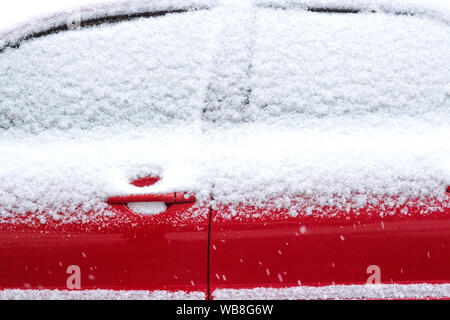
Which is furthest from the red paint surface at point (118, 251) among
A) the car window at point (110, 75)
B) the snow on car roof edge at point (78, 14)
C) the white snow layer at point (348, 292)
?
the snow on car roof edge at point (78, 14)

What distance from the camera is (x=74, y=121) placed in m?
1.58

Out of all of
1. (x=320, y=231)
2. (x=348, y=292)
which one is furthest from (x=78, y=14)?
(x=348, y=292)

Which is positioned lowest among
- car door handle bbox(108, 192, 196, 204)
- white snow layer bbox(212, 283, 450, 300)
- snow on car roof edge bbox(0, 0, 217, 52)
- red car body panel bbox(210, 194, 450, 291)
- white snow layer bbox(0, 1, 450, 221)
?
white snow layer bbox(212, 283, 450, 300)

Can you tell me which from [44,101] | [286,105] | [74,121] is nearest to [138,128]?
[74,121]

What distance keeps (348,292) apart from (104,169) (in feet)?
3.04

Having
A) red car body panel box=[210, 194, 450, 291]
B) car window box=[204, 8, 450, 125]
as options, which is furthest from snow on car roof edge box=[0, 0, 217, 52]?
red car body panel box=[210, 194, 450, 291]

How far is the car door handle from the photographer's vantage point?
141 cm

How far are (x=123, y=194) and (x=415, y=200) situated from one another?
98cm

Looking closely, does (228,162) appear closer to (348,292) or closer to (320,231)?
(320,231)

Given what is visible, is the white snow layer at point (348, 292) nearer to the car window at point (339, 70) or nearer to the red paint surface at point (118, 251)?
the red paint surface at point (118, 251)

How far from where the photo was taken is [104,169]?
1467 millimetres

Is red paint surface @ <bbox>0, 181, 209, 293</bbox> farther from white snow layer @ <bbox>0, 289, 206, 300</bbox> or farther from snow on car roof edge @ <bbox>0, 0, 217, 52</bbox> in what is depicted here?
snow on car roof edge @ <bbox>0, 0, 217, 52</bbox>

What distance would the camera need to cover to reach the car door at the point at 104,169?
141 cm

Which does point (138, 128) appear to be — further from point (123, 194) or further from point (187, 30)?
point (187, 30)
